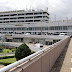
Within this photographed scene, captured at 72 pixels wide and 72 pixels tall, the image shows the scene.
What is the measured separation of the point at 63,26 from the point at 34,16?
97.9 feet

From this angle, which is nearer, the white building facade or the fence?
the fence

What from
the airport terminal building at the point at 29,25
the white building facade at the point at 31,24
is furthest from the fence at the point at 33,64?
the white building facade at the point at 31,24

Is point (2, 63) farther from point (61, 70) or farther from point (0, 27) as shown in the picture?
point (0, 27)

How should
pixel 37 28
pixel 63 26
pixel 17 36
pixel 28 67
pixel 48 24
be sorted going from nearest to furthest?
pixel 28 67
pixel 17 36
pixel 63 26
pixel 48 24
pixel 37 28

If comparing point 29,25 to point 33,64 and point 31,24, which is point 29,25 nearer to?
point 31,24

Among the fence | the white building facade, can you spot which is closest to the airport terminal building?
the white building facade

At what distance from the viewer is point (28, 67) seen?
149 inches

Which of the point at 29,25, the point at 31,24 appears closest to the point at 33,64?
the point at 31,24

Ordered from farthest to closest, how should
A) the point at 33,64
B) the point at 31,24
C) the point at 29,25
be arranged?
the point at 29,25, the point at 31,24, the point at 33,64

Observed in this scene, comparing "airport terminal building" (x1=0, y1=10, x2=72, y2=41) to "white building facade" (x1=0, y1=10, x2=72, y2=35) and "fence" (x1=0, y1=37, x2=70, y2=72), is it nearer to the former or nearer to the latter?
"white building facade" (x1=0, y1=10, x2=72, y2=35)

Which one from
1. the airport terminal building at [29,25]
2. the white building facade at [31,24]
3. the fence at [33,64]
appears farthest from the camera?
the white building facade at [31,24]

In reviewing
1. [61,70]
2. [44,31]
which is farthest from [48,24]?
[61,70]

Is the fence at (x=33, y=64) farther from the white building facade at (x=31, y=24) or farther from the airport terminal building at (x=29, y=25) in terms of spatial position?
the white building facade at (x=31, y=24)

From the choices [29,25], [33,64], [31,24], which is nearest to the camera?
[33,64]
